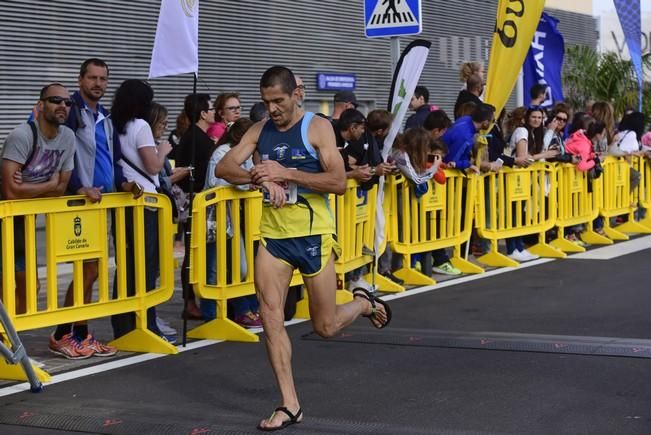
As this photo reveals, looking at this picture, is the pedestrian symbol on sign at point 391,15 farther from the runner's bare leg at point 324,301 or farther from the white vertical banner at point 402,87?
the runner's bare leg at point 324,301

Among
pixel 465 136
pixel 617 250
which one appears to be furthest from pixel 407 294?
pixel 617 250

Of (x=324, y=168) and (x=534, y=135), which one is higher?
(x=534, y=135)

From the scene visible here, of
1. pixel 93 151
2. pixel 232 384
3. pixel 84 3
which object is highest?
pixel 84 3

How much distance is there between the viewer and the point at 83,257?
8.40 meters

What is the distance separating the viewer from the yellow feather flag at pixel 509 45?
1360 cm

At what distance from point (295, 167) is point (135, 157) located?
253 cm

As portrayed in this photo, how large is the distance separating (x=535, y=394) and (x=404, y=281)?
516 centimetres

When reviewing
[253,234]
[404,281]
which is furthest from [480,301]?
[253,234]

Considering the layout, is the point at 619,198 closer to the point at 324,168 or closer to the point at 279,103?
the point at 324,168

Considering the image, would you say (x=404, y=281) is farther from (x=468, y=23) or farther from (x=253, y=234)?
(x=468, y=23)

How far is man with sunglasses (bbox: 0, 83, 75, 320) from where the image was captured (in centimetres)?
804

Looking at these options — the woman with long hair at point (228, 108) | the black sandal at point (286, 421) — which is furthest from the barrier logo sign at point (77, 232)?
the woman with long hair at point (228, 108)

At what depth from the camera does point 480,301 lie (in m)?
10.9

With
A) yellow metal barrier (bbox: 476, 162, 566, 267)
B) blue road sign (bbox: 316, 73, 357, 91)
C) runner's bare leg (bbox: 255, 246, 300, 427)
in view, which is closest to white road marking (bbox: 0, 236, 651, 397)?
yellow metal barrier (bbox: 476, 162, 566, 267)
